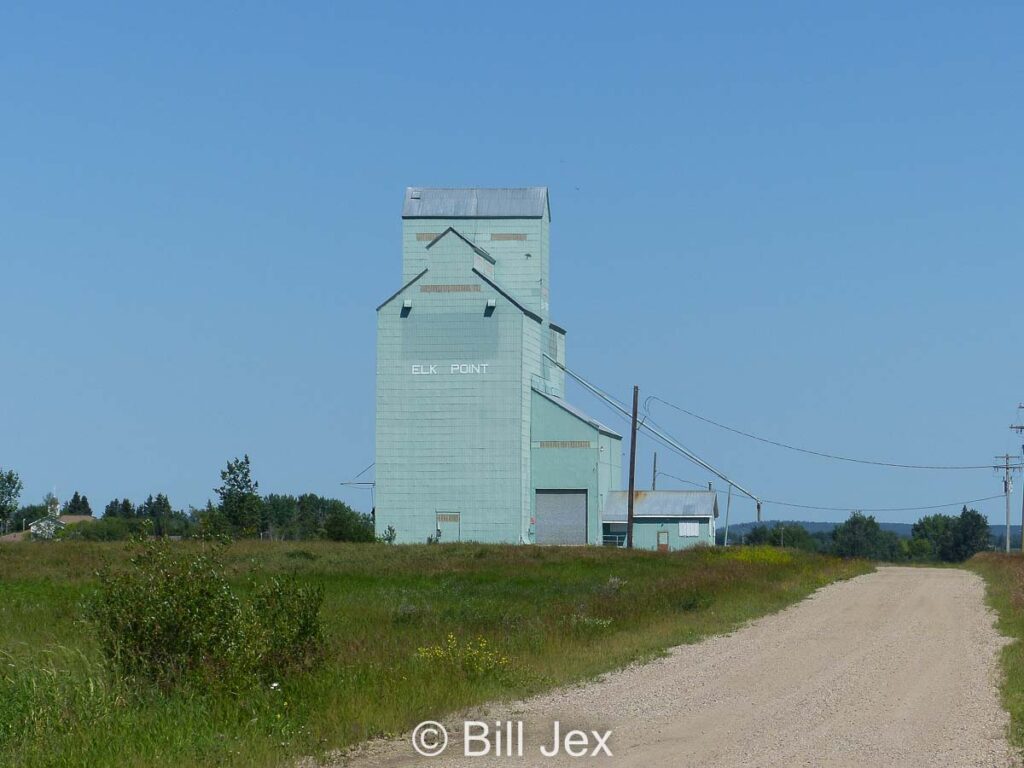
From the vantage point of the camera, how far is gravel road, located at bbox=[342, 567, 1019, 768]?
1145 cm

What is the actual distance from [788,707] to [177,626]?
662 cm

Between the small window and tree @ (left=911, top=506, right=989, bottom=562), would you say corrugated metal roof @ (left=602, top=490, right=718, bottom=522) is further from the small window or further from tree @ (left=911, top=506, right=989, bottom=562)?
tree @ (left=911, top=506, right=989, bottom=562)

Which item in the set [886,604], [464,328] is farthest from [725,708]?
[464,328]

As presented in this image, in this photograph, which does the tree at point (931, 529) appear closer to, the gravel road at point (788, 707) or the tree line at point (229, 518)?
the tree line at point (229, 518)

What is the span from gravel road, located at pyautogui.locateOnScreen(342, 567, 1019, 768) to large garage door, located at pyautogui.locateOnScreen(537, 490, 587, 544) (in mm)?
44729

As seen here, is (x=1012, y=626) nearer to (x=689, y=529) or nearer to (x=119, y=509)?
(x=689, y=529)

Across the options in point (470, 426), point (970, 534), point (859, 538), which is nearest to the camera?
point (470, 426)

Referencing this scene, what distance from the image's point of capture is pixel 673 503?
75000 millimetres

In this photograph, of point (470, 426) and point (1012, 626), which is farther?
point (470, 426)

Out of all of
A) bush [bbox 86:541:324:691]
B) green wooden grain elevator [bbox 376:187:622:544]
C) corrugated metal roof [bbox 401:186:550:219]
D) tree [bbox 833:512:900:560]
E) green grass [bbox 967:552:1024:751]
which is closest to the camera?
green grass [bbox 967:552:1024:751]

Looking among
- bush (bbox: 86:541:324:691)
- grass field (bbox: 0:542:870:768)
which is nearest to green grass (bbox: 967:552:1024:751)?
grass field (bbox: 0:542:870:768)

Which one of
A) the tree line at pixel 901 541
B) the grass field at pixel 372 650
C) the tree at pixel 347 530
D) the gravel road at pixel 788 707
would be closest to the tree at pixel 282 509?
the tree line at pixel 901 541

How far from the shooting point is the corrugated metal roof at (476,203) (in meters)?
72.1

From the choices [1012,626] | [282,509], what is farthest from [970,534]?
[1012,626]
